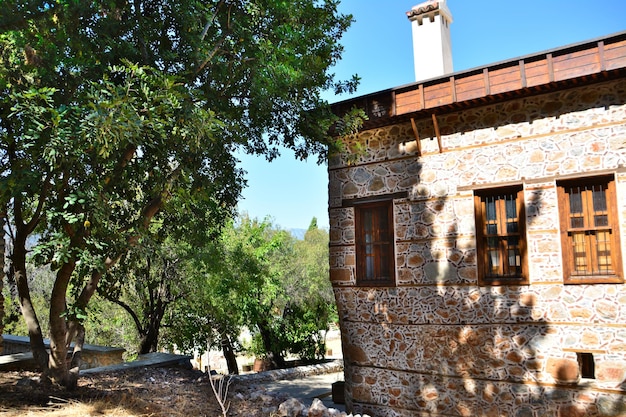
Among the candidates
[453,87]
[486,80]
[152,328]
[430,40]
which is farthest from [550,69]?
[152,328]

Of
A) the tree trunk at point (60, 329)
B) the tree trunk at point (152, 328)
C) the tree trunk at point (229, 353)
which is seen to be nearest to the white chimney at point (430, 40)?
the tree trunk at point (60, 329)

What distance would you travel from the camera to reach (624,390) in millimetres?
6371

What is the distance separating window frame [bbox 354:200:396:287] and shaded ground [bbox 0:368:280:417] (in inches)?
108

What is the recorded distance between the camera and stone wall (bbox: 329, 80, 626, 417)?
670 cm

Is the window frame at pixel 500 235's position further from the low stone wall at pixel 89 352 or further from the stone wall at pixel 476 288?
the low stone wall at pixel 89 352

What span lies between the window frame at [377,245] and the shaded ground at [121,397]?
108 inches

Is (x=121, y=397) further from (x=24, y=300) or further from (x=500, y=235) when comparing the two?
(x=500, y=235)

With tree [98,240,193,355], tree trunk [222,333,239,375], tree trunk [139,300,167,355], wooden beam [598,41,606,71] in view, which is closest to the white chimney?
wooden beam [598,41,606,71]

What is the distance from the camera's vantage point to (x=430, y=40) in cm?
941

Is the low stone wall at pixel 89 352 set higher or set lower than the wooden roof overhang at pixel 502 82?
lower

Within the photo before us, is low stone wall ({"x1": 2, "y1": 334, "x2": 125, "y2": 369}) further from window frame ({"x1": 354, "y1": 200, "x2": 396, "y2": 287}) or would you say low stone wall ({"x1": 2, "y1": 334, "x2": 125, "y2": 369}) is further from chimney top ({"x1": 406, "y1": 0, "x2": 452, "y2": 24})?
chimney top ({"x1": 406, "y1": 0, "x2": 452, "y2": 24})

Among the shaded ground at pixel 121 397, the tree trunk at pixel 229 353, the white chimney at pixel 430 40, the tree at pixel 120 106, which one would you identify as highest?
the white chimney at pixel 430 40

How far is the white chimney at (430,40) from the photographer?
9.30m

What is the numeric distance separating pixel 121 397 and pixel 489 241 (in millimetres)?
5969
